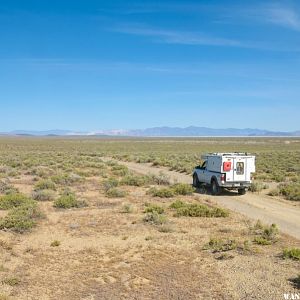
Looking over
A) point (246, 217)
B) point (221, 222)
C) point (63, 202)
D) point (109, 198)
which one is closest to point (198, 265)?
point (221, 222)

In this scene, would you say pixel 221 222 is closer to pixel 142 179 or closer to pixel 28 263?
pixel 28 263

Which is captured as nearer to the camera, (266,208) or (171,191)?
(266,208)

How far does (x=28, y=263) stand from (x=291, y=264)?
20.0 feet

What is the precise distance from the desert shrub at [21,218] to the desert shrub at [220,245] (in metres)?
5.72

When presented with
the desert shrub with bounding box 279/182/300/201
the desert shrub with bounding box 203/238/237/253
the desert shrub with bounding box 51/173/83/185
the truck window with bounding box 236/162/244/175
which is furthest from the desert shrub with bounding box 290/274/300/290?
the desert shrub with bounding box 51/173/83/185

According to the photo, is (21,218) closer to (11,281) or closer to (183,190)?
(11,281)

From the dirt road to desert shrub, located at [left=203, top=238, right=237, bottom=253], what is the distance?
94.4 inches

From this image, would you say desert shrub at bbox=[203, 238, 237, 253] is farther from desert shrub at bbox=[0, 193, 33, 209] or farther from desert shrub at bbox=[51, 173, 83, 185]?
desert shrub at bbox=[51, 173, 83, 185]

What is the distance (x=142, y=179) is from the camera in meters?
28.1

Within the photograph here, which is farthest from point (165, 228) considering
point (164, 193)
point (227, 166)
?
point (227, 166)

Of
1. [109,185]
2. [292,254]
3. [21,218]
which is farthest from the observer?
[109,185]

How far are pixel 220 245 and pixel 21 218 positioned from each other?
682 centimetres

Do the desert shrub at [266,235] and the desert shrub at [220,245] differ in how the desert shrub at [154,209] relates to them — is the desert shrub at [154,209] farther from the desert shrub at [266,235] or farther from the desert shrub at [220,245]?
the desert shrub at [220,245]

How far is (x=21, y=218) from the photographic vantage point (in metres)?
15.2
